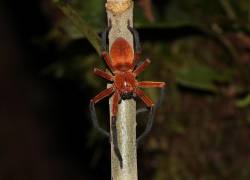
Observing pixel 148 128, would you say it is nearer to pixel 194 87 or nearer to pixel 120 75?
pixel 120 75

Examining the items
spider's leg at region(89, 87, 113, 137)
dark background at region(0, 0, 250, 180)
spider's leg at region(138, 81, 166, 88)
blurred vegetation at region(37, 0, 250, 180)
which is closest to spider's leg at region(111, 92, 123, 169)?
spider's leg at region(89, 87, 113, 137)

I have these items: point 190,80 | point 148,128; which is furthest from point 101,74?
point 190,80

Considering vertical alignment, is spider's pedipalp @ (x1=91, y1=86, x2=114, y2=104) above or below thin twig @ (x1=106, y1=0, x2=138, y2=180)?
above

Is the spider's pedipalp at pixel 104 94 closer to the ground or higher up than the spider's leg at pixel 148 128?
higher up

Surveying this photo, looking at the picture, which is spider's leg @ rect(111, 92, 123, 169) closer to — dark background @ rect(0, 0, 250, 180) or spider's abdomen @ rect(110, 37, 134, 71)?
spider's abdomen @ rect(110, 37, 134, 71)

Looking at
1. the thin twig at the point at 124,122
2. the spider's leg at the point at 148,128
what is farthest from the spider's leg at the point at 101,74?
the thin twig at the point at 124,122

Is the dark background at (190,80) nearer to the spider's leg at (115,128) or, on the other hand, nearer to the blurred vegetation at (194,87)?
the blurred vegetation at (194,87)

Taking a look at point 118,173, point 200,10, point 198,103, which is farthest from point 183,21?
point 118,173
